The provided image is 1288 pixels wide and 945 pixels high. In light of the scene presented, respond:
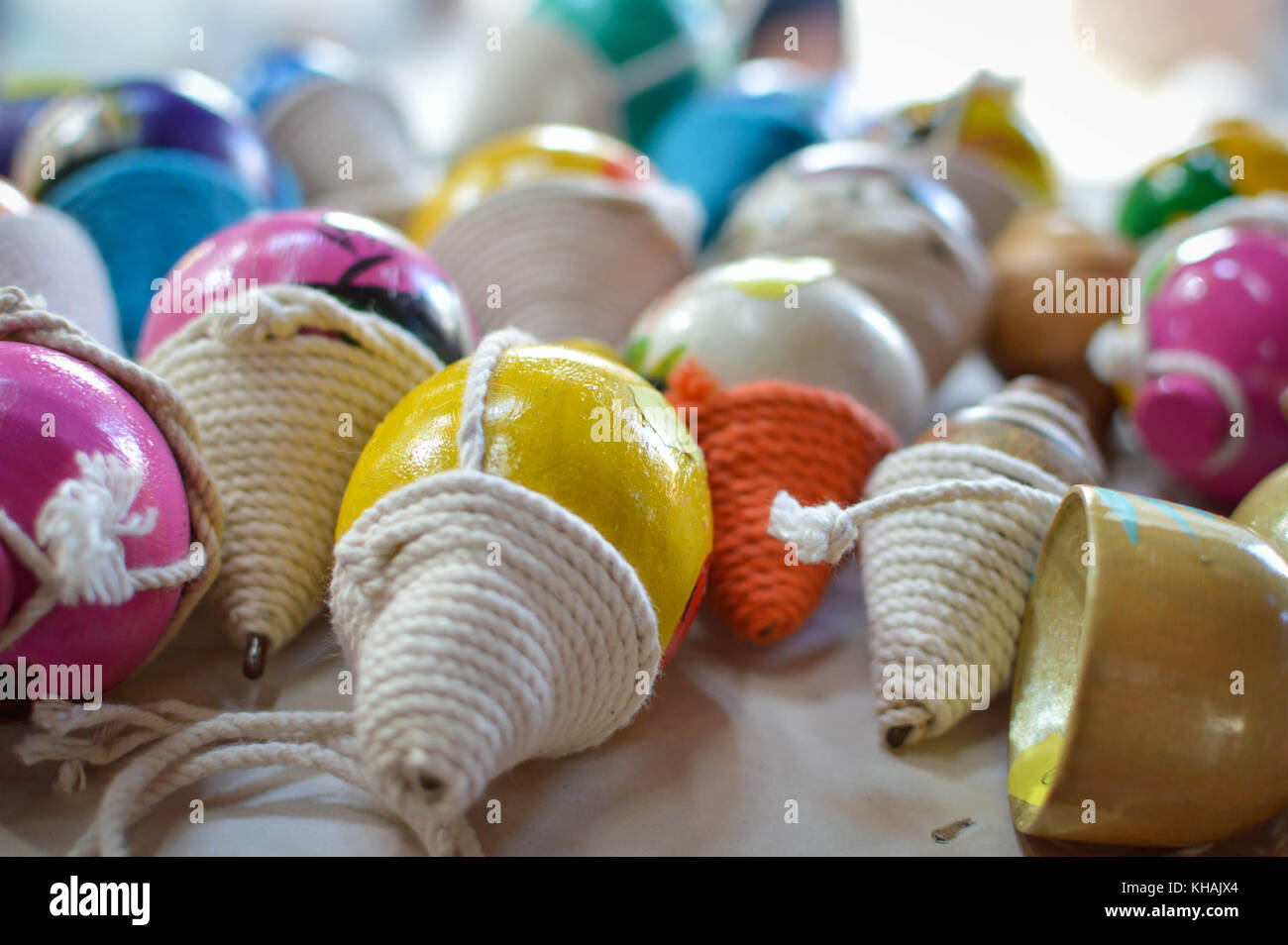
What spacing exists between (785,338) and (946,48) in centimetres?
209

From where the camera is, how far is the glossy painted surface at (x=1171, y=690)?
1.79ft

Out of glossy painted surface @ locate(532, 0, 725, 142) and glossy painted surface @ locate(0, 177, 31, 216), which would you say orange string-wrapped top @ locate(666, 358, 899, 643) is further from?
glossy painted surface @ locate(532, 0, 725, 142)

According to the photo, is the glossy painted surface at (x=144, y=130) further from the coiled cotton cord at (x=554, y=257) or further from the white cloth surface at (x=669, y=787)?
the white cloth surface at (x=669, y=787)

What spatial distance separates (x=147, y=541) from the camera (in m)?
0.59

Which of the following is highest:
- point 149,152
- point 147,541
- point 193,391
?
point 149,152

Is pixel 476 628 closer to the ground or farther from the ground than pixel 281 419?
closer to the ground

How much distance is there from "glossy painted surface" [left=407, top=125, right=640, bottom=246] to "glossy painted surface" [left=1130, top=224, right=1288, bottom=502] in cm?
49

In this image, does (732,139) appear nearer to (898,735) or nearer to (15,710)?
(898,735)

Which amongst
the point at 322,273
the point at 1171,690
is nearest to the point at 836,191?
the point at 322,273

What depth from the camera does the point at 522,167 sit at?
1.04 meters

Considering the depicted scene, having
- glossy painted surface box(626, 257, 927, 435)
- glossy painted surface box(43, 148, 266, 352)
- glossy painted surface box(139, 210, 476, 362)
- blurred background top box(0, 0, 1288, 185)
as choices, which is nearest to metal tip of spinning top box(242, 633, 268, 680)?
glossy painted surface box(139, 210, 476, 362)
